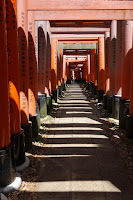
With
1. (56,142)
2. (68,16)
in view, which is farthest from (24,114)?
Result: (68,16)

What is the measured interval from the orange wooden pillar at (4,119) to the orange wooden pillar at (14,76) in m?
0.53

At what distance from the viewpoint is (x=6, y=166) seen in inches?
172

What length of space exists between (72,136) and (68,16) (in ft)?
13.2

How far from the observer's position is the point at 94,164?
5.70m

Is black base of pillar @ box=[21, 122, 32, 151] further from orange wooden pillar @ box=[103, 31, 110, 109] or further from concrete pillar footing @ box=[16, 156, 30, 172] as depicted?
orange wooden pillar @ box=[103, 31, 110, 109]

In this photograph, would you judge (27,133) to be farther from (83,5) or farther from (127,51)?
(127,51)

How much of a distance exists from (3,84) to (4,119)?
641 millimetres

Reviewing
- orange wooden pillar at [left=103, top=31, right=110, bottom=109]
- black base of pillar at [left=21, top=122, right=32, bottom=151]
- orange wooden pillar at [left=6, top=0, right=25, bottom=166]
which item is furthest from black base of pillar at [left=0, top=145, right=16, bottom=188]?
orange wooden pillar at [left=103, top=31, right=110, bottom=109]

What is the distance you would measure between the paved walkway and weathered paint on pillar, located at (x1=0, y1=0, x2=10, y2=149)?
4.26ft

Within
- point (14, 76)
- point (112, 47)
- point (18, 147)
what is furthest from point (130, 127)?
point (112, 47)

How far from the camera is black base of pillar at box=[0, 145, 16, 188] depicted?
4.28 m

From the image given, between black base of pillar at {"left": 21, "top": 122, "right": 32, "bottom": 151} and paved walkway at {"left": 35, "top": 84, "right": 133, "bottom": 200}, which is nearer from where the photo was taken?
paved walkway at {"left": 35, "top": 84, "right": 133, "bottom": 200}

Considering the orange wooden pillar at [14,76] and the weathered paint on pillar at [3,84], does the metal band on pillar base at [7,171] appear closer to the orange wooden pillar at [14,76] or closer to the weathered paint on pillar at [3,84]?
the weathered paint on pillar at [3,84]

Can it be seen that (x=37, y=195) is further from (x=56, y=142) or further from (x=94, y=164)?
(x=56, y=142)
